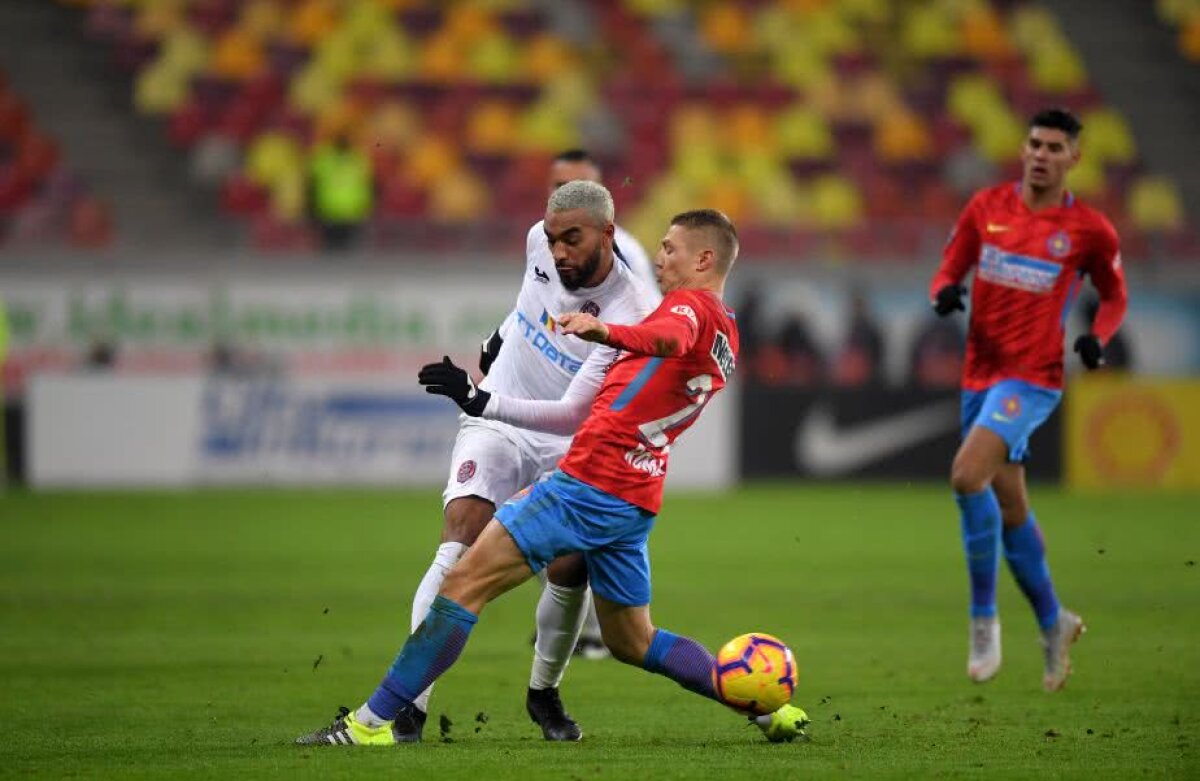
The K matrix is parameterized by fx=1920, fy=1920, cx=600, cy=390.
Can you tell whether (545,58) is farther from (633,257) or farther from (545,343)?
(545,343)

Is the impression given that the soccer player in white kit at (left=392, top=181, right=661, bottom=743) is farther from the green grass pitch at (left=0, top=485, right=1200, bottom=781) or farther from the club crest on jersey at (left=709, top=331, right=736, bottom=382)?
the club crest on jersey at (left=709, top=331, right=736, bottom=382)

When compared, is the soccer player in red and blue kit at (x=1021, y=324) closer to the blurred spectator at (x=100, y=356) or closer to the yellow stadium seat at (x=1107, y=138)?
the blurred spectator at (x=100, y=356)

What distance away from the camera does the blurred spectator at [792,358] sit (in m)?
21.8

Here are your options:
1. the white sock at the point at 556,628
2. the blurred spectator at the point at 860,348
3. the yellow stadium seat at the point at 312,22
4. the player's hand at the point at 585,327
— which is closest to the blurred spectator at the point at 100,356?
the yellow stadium seat at the point at 312,22

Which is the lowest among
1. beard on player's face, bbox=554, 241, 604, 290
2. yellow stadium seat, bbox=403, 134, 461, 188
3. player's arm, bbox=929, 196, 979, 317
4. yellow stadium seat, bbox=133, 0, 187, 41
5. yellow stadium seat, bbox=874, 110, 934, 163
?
beard on player's face, bbox=554, 241, 604, 290

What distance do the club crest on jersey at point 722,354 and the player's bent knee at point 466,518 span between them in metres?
1.22

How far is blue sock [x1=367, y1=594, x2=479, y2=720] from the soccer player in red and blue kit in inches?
128

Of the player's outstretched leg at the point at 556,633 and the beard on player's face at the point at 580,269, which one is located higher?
the beard on player's face at the point at 580,269

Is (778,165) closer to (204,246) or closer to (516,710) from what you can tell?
(204,246)

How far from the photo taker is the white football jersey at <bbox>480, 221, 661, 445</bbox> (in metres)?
7.11

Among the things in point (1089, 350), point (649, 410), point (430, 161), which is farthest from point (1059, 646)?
point (430, 161)

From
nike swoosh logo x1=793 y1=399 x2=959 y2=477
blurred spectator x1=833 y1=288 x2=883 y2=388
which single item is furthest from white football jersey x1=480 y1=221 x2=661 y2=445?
blurred spectator x1=833 y1=288 x2=883 y2=388

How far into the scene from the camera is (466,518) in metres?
7.29

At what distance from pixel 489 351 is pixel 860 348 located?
15.1 m
